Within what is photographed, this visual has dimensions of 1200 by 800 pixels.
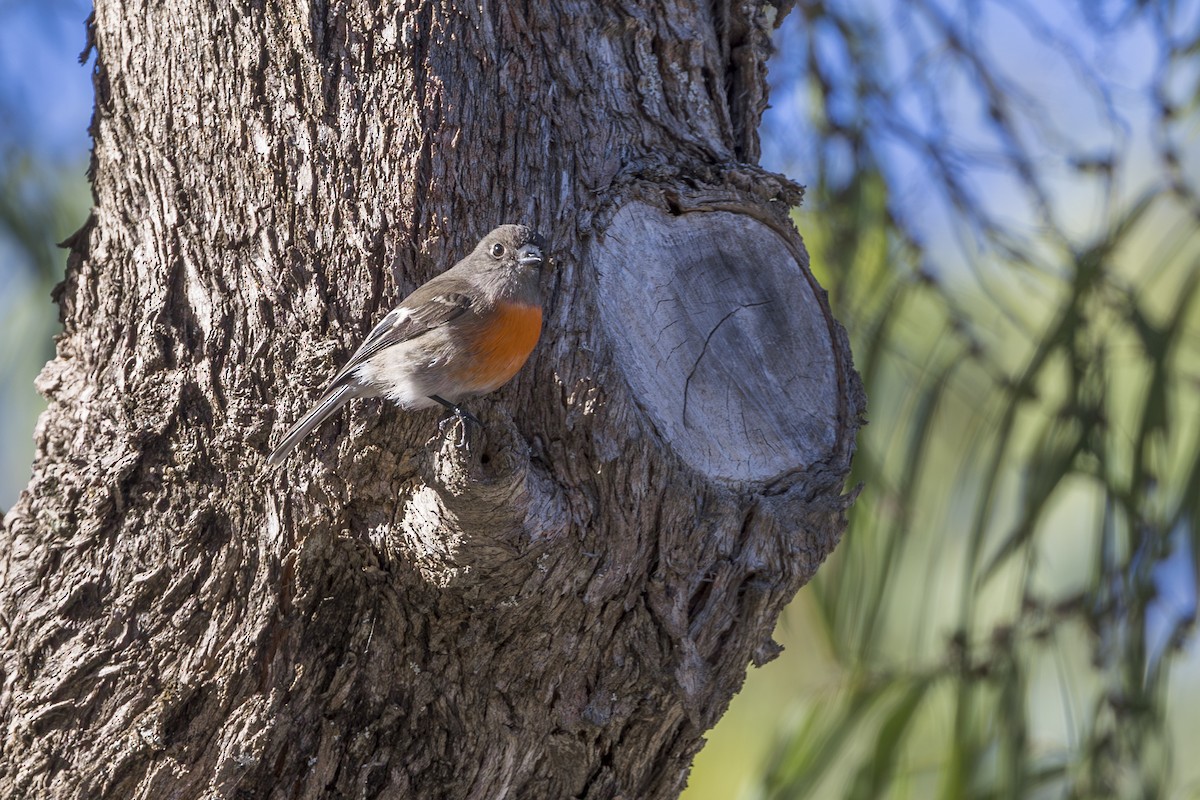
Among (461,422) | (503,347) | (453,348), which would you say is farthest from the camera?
(453,348)

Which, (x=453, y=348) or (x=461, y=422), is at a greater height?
(x=453, y=348)

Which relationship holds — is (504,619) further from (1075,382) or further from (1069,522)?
(1069,522)

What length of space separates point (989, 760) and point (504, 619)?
157 cm

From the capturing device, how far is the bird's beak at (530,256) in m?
2.53

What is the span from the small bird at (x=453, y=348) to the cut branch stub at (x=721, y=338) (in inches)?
7.0

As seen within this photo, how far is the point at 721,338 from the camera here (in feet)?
8.64

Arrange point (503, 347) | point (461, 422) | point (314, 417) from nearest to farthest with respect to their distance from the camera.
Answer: point (461, 422) < point (314, 417) < point (503, 347)

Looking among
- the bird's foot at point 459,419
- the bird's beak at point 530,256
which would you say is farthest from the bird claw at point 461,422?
the bird's beak at point 530,256

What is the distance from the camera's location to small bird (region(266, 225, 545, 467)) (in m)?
2.48

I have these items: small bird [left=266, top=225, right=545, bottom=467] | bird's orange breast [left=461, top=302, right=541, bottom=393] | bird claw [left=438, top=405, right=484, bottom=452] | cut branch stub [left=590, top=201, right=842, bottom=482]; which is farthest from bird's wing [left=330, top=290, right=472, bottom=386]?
cut branch stub [left=590, top=201, right=842, bottom=482]

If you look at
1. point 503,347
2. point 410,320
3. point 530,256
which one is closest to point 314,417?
point 410,320

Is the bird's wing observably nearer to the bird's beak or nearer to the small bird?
the small bird

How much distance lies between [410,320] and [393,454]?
0.32 m

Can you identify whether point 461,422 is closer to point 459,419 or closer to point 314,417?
point 459,419
